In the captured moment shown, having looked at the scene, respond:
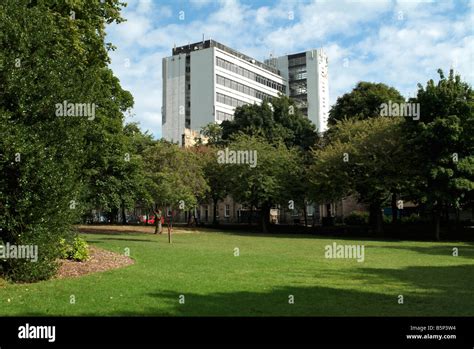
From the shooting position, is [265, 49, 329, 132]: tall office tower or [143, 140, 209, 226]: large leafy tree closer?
[143, 140, 209, 226]: large leafy tree

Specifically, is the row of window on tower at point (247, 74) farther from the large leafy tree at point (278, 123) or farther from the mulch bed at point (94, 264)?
the mulch bed at point (94, 264)

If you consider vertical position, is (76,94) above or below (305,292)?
above

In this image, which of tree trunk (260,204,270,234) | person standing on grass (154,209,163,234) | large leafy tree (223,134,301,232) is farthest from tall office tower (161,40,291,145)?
person standing on grass (154,209,163,234)

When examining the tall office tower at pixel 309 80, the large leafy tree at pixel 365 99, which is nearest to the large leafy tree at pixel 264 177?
the large leafy tree at pixel 365 99

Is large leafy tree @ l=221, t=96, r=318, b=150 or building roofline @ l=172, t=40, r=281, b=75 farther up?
building roofline @ l=172, t=40, r=281, b=75

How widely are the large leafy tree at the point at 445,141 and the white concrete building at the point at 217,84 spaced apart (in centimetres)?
6248

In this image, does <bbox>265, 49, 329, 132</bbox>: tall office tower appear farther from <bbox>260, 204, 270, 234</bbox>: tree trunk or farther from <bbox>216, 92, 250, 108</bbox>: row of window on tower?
<bbox>260, 204, 270, 234</bbox>: tree trunk

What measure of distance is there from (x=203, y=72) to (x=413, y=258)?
81.6m

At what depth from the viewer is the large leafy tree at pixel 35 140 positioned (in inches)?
509

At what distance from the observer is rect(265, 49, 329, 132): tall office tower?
114062mm

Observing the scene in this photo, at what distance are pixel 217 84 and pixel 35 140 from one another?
86.7 metres
